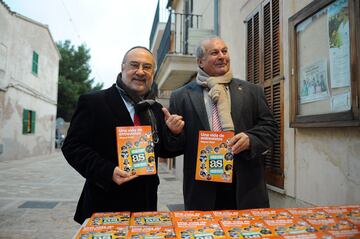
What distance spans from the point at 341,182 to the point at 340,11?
1.28m

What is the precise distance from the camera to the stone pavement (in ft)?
13.2

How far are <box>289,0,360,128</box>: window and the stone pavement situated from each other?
0.99m

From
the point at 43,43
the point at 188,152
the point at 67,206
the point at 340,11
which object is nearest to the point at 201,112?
the point at 188,152

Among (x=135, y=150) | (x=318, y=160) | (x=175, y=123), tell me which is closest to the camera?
(x=135, y=150)

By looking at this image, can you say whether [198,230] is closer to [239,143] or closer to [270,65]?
[239,143]

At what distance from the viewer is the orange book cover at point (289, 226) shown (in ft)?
3.70

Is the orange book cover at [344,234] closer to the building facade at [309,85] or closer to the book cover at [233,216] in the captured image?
the book cover at [233,216]

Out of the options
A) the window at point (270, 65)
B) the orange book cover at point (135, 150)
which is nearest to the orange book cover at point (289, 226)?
the orange book cover at point (135, 150)

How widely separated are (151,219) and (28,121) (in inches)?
665

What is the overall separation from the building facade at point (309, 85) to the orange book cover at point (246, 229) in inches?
51.5

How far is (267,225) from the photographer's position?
1200 mm

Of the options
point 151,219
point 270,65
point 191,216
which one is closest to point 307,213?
point 191,216

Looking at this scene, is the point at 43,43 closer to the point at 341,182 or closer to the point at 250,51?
the point at 250,51

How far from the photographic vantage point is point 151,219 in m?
1.30
